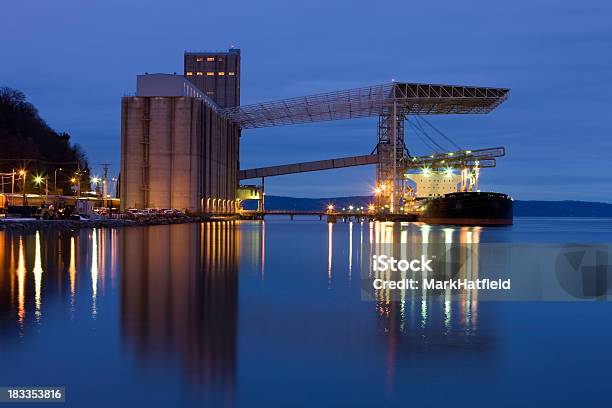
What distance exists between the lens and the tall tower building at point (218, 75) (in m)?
154

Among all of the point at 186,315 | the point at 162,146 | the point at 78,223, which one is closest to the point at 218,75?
the point at 162,146

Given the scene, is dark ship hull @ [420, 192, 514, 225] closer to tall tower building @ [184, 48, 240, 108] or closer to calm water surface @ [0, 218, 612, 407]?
calm water surface @ [0, 218, 612, 407]

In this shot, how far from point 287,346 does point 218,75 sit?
149600 mm

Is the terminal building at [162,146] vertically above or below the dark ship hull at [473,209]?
above

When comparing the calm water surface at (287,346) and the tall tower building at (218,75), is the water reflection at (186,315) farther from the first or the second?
the tall tower building at (218,75)

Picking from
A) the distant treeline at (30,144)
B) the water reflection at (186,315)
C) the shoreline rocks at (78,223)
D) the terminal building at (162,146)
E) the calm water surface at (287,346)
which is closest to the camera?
the calm water surface at (287,346)

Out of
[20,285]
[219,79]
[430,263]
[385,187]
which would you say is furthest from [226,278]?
[219,79]

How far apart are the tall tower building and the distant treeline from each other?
3925cm

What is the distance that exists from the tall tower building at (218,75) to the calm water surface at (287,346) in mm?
139702

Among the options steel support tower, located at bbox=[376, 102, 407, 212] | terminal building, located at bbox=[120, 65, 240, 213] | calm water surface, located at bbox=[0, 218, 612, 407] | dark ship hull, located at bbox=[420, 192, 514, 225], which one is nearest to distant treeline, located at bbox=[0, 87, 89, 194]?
terminal building, located at bbox=[120, 65, 240, 213]

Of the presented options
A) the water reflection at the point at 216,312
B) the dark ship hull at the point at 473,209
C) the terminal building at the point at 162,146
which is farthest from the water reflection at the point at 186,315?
the terminal building at the point at 162,146

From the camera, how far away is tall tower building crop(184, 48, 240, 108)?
15400cm

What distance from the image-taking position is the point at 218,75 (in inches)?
6083

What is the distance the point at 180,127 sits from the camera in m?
92.9
